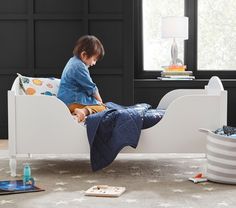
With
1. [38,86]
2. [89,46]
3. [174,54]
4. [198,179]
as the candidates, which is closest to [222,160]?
[198,179]

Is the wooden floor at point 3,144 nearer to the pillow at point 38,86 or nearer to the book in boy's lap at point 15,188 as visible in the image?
the pillow at point 38,86

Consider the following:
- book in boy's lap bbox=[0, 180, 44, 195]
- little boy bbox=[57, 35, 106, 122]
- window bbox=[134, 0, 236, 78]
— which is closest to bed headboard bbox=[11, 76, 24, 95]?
little boy bbox=[57, 35, 106, 122]

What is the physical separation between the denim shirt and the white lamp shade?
135 cm

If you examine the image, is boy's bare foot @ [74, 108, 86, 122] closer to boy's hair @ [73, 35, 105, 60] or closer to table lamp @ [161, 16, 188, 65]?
boy's hair @ [73, 35, 105, 60]

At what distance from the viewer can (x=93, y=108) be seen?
12.3ft

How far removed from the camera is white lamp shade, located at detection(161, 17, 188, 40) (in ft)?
16.2

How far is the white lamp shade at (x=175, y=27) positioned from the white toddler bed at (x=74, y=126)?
1.49m

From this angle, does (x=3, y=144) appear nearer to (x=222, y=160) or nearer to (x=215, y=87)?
(x=215, y=87)

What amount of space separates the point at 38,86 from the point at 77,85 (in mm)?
304

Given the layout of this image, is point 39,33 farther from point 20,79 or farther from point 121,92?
point 20,79

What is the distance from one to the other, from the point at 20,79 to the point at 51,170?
66cm

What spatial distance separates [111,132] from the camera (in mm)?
3502

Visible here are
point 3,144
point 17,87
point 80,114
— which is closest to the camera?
point 80,114

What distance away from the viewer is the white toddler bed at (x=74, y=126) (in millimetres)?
3479
